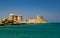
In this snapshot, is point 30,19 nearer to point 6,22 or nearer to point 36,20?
point 36,20

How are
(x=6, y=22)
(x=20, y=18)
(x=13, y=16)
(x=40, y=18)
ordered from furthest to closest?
(x=40, y=18) → (x=20, y=18) → (x=13, y=16) → (x=6, y=22)

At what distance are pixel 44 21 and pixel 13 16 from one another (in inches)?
1423

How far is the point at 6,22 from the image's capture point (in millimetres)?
88562

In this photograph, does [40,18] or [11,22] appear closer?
[11,22]

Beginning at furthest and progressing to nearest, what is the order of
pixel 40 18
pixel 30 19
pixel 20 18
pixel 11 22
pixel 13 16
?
1. pixel 30 19
2. pixel 40 18
3. pixel 20 18
4. pixel 13 16
5. pixel 11 22

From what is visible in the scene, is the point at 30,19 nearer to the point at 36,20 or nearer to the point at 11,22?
the point at 36,20

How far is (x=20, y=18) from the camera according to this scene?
405 ft

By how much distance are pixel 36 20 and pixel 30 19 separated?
31.3ft

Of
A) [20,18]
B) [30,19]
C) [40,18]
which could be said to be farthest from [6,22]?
[30,19]

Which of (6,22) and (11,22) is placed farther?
(11,22)

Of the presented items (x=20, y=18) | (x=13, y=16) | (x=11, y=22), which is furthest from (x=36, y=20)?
(x=11, y=22)

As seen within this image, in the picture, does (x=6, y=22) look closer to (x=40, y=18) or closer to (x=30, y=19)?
(x=40, y=18)

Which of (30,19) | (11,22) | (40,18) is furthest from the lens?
(30,19)

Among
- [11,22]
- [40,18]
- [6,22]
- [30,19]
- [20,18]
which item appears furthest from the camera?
[30,19]
